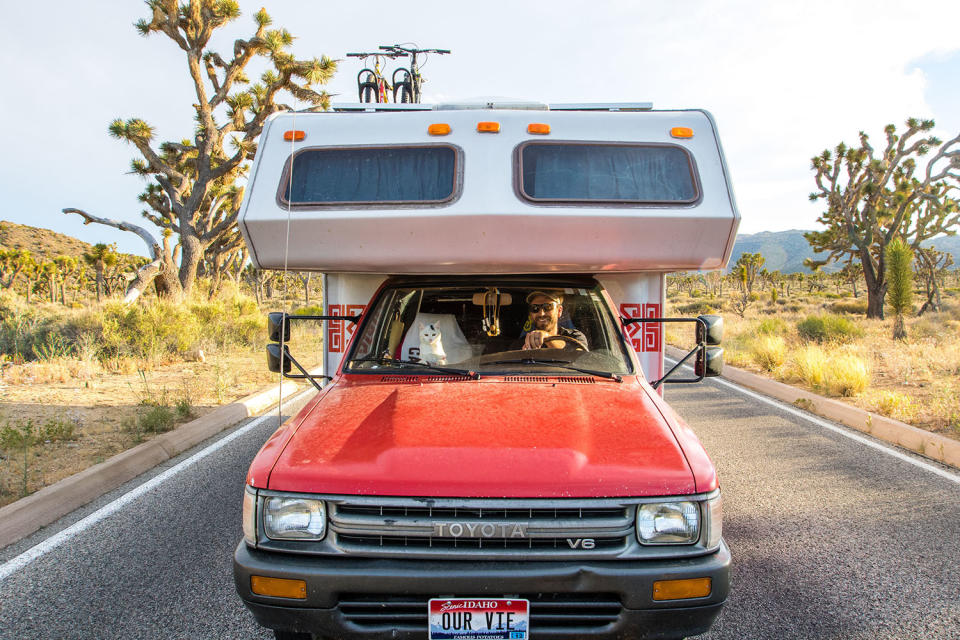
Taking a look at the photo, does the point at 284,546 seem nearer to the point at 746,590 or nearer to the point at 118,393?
the point at 746,590

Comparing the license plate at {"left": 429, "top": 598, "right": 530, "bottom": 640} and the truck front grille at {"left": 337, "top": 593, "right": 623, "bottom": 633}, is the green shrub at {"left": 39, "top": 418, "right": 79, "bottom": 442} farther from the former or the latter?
the license plate at {"left": 429, "top": 598, "right": 530, "bottom": 640}

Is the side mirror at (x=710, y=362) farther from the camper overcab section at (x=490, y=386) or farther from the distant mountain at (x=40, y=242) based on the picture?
the distant mountain at (x=40, y=242)

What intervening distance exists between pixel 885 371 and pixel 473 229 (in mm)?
11656

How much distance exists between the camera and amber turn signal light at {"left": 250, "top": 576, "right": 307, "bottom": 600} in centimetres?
255

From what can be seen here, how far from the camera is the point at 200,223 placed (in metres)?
22.5

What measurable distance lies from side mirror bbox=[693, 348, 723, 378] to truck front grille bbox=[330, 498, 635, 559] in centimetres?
164

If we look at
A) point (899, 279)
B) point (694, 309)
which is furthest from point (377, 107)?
point (694, 309)

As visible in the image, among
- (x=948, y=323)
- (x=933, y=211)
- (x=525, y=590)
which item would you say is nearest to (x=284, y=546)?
(x=525, y=590)

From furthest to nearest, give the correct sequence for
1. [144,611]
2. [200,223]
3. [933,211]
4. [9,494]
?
[933,211] < [200,223] < [9,494] < [144,611]

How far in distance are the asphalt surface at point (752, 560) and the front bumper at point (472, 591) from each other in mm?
905

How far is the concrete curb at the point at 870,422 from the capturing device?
6.58 meters

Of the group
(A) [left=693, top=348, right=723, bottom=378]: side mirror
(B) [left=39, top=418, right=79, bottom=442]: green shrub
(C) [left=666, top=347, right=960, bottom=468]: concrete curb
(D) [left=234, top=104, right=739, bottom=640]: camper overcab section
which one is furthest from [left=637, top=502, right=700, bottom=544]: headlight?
(B) [left=39, top=418, right=79, bottom=442]: green shrub

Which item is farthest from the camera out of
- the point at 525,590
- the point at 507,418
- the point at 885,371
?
the point at 885,371

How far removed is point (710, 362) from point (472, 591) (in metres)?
2.20
